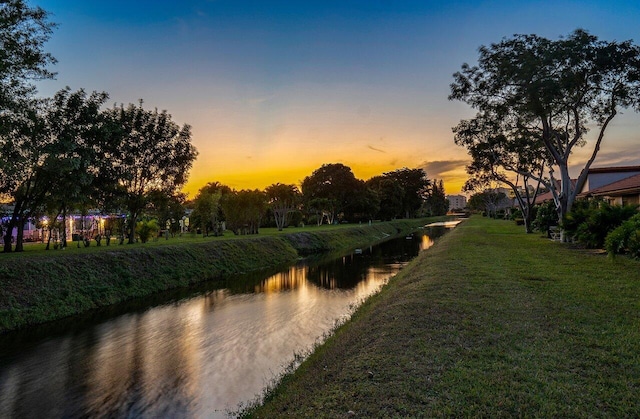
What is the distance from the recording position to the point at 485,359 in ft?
17.9

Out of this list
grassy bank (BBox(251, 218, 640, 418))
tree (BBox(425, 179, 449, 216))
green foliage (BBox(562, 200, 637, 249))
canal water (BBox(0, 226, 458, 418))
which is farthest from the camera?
tree (BBox(425, 179, 449, 216))

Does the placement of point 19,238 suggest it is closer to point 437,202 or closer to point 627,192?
point 627,192

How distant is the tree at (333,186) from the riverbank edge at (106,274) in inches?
1734

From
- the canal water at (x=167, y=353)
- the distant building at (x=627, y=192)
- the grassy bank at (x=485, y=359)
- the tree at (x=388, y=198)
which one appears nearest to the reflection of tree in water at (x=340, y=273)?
the canal water at (x=167, y=353)

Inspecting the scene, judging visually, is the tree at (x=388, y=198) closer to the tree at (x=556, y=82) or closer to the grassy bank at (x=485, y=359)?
the tree at (x=556, y=82)

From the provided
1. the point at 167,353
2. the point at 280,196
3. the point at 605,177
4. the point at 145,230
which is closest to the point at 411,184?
the point at 280,196

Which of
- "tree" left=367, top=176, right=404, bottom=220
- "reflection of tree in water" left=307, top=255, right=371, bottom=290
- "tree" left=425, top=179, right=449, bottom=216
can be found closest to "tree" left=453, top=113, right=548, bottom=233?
"reflection of tree in water" left=307, top=255, right=371, bottom=290

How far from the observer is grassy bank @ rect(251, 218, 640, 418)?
14.0 feet

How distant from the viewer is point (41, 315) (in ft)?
40.1

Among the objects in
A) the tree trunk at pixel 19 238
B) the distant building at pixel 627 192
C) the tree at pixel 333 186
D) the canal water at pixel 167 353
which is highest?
the tree at pixel 333 186

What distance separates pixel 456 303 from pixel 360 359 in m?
3.58

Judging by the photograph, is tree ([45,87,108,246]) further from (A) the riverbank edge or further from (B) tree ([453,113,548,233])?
(B) tree ([453,113,548,233])

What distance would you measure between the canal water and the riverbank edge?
81 cm

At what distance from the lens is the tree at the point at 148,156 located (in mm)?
24031
